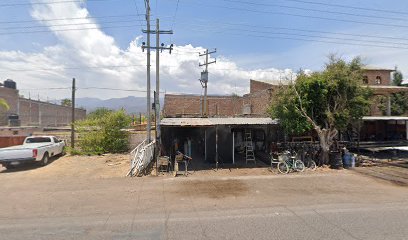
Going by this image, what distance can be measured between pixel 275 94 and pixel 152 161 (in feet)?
28.3

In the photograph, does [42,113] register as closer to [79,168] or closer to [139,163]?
[79,168]

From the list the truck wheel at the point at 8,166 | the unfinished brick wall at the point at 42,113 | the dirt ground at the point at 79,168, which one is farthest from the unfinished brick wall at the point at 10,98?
the truck wheel at the point at 8,166

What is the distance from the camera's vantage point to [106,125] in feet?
72.2

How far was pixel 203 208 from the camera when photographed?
8773 mm

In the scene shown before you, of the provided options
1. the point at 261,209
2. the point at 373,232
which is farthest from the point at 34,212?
the point at 373,232

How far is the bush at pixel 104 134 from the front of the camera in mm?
21844

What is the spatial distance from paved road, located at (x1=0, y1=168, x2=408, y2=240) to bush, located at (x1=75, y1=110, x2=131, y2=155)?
8.45 m

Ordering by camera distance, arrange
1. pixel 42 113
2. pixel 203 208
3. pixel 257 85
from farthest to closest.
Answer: pixel 42 113, pixel 257 85, pixel 203 208

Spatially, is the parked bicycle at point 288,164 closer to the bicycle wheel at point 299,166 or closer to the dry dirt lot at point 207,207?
the bicycle wheel at point 299,166

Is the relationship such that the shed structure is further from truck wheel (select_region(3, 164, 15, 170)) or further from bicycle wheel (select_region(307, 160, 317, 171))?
truck wheel (select_region(3, 164, 15, 170))

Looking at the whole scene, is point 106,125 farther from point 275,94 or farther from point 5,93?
point 5,93

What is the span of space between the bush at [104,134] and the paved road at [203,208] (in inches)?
333

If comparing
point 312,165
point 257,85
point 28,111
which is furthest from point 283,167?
point 28,111

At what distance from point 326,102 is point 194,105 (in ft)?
77.2
